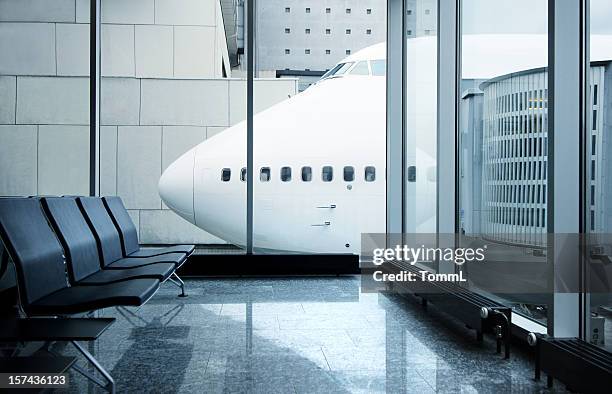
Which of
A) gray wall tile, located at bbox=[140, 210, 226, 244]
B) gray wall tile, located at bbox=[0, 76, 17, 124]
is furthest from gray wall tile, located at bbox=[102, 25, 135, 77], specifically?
gray wall tile, located at bbox=[140, 210, 226, 244]

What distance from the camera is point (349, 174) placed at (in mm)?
5859

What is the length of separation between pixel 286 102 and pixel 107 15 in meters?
1.90

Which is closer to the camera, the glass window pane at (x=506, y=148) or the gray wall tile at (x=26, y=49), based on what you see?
the glass window pane at (x=506, y=148)

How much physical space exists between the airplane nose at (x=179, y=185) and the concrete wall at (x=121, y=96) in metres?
0.12

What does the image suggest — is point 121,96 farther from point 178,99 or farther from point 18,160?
point 18,160

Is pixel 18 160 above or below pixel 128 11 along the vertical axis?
below

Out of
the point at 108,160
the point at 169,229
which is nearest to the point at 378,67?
the point at 169,229

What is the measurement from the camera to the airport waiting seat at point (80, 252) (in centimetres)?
279

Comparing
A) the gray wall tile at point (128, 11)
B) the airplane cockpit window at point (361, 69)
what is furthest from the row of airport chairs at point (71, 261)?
the airplane cockpit window at point (361, 69)

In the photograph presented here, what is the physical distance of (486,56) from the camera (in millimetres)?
3582

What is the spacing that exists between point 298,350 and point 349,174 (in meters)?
3.17

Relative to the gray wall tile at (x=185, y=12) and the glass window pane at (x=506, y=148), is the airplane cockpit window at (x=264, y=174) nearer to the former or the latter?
the gray wall tile at (x=185, y=12)

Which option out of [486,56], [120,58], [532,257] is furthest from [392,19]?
[532,257]

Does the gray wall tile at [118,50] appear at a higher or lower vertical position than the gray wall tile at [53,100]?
higher
